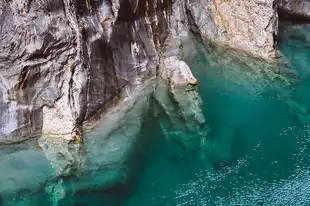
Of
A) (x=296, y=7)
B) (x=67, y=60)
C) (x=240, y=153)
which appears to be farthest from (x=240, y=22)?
(x=67, y=60)

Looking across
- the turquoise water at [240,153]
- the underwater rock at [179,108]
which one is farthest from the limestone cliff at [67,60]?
the turquoise water at [240,153]

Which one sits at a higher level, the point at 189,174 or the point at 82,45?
the point at 82,45

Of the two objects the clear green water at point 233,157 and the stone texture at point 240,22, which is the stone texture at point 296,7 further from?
the clear green water at point 233,157

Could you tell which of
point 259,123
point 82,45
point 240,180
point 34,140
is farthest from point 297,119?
point 34,140

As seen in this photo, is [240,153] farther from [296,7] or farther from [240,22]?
[296,7]

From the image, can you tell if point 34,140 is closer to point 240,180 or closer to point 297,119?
point 240,180
